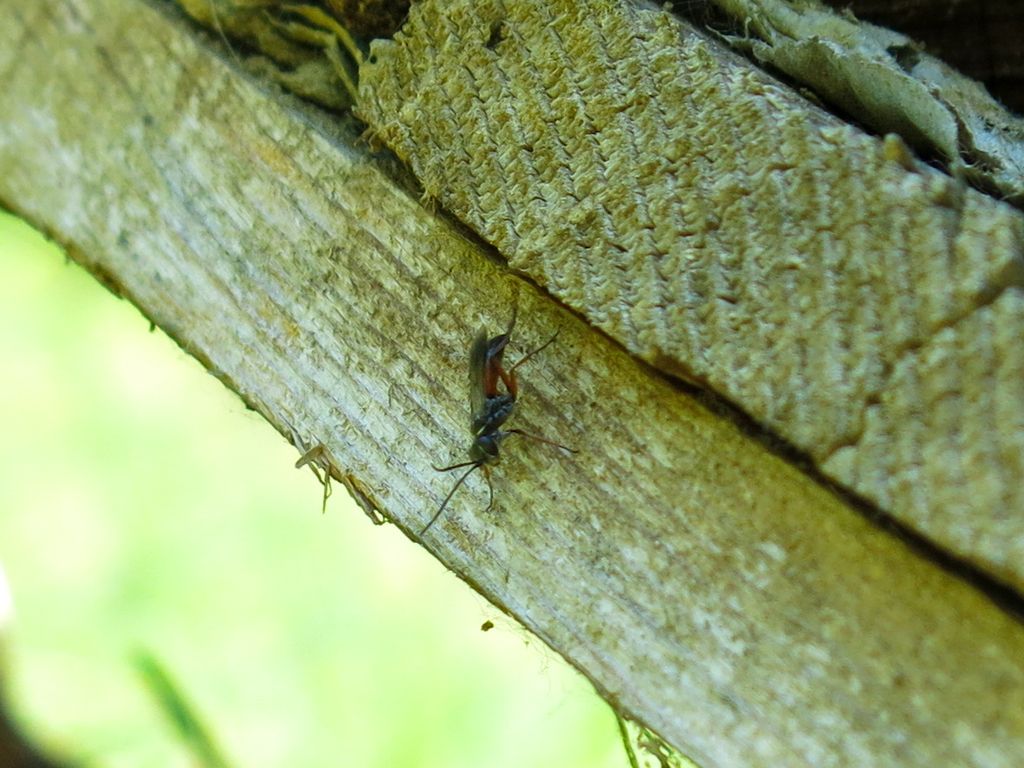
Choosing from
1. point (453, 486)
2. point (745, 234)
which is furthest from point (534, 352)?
point (745, 234)

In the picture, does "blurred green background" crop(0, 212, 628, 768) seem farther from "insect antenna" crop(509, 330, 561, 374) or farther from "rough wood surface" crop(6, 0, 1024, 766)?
"insect antenna" crop(509, 330, 561, 374)

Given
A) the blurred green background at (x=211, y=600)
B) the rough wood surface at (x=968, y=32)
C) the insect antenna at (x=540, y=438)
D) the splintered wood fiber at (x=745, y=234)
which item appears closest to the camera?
the splintered wood fiber at (x=745, y=234)

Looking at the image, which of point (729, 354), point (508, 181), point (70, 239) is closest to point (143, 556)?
point (70, 239)

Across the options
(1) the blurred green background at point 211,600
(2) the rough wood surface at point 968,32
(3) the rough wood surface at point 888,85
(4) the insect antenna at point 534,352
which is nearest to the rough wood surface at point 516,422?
(4) the insect antenna at point 534,352

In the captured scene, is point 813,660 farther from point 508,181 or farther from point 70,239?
point 70,239

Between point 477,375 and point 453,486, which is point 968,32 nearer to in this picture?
point 477,375

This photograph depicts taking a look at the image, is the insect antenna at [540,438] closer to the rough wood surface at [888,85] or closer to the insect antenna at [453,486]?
the insect antenna at [453,486]
